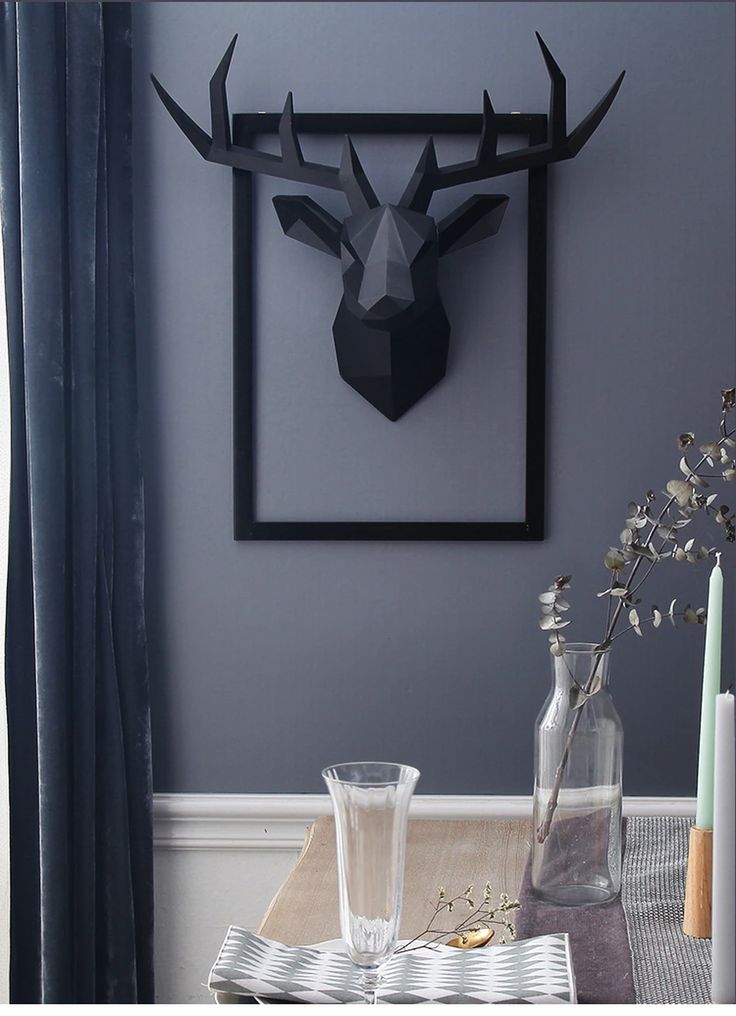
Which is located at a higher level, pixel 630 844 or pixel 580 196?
pixel 580 196

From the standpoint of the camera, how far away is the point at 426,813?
1.75 meters

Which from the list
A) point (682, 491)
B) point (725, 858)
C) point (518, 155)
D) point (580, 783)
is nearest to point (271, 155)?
point (518, 155)

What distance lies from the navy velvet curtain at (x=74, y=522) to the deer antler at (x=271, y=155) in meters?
0.15

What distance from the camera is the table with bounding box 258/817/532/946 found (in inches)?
44.2

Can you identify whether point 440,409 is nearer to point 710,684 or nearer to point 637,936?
point 710,684

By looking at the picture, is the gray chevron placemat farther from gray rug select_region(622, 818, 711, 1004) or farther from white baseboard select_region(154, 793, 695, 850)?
white baseboard select_region(154, 793, 695, 850)

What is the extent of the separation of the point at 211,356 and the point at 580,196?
670 mm

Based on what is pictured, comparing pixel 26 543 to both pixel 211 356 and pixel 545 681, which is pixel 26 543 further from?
pixel 545 681

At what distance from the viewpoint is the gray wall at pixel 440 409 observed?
170 cm

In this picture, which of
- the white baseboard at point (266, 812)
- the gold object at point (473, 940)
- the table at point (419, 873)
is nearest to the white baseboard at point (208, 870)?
the white baseboard at point (266, 812)

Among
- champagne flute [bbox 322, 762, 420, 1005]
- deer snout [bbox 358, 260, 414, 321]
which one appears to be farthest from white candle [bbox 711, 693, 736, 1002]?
deer snout [bbox 358, 260, 414, 321]

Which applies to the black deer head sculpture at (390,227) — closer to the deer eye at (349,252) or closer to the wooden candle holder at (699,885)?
the deer eye at (349,252)

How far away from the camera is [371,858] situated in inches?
30.5

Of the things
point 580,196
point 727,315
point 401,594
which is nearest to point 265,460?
point 401,594
